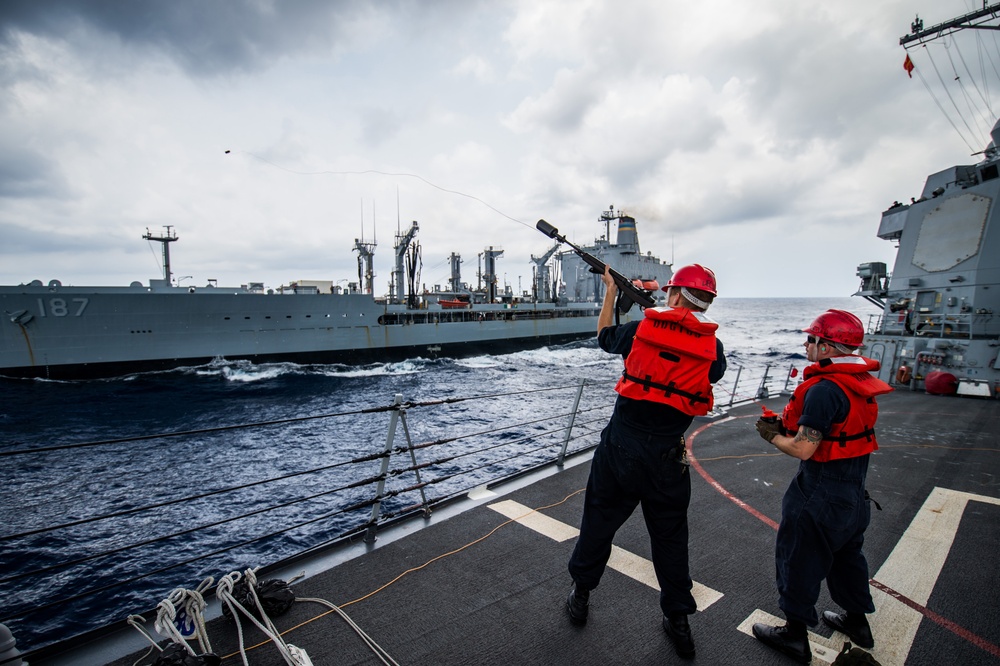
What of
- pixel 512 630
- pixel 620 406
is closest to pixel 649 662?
pixel 512 630

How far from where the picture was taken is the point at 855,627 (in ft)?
8.33

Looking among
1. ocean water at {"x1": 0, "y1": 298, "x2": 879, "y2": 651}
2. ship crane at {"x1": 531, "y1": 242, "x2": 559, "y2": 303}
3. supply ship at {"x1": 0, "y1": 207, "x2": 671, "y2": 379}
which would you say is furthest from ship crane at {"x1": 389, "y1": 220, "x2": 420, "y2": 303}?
ship crane at {"x1": 531, "y1": 242, "x2": 559, "y2": 303}

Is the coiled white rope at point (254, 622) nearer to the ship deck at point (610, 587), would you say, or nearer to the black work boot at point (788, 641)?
the ship deck at point (610, 587)

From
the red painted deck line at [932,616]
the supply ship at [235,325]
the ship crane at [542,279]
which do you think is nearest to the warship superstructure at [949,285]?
the supply ship at [235,325]

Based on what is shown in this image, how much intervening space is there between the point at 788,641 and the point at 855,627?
475 millimetres

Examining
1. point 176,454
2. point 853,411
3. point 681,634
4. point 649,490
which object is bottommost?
point 176,454

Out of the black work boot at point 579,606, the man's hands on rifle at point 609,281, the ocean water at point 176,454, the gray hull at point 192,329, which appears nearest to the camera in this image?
the black work boot at point 579,606

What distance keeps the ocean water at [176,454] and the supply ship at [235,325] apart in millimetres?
1318

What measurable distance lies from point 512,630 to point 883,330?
18276 mm

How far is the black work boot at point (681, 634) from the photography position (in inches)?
95.0

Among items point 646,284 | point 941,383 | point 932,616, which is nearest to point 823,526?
point 932,616

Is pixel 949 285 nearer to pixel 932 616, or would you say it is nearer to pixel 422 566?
pixel 932 616

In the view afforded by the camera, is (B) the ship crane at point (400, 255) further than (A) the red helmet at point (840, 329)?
Yes

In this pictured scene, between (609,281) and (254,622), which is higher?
(609,281)
